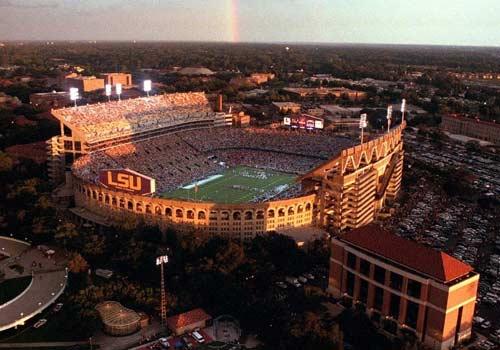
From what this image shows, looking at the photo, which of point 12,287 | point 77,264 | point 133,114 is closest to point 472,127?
point 133,114

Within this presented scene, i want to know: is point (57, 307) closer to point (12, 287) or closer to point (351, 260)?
point (12, 287)

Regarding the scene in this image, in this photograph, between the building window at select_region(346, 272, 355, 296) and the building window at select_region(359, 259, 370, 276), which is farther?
the building window at select_region(346, 272, 355, 296)

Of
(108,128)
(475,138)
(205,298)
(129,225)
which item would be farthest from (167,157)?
(475,138)

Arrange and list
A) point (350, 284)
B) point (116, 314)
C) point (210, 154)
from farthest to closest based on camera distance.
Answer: point (210, 154)
point (350, 284)
point (116, 314)

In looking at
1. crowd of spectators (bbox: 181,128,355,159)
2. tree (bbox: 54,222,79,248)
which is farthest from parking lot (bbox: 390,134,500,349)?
tree (bbox: 54,222,79,248)

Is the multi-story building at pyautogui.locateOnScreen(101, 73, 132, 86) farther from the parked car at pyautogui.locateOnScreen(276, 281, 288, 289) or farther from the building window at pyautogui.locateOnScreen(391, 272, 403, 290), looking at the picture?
the building window at pyautogui.locateOnScreen(391, 272, 403, 290)

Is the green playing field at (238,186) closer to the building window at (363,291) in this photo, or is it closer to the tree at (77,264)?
the tree at (77,264)
